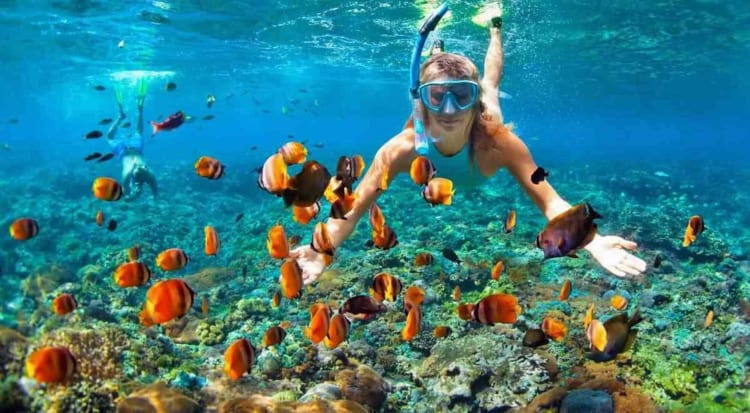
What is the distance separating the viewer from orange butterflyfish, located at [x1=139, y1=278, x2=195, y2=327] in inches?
140

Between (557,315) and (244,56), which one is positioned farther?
(244,56)

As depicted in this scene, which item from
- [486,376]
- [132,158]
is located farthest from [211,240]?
[132,158]

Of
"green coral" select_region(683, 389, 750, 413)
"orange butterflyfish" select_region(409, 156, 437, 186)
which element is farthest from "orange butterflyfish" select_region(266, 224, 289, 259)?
"green coral" select_region(683, 389, 750, 413)

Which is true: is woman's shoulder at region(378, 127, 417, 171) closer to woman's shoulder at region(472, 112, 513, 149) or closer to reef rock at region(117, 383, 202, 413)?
woman's shoulder at region(472, 112, 513, 149)

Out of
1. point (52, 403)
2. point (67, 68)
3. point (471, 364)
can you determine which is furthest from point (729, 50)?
point (67, 68)

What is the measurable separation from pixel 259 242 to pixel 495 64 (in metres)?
10.0

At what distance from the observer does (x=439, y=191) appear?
455 cm

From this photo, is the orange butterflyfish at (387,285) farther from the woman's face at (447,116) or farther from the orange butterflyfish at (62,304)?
the orange butterflyfish at (62,304)

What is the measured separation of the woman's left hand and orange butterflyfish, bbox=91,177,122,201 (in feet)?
19.7

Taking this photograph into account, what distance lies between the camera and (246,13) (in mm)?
23016

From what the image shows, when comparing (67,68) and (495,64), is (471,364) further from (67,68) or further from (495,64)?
(67,68)

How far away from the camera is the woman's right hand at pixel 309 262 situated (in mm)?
4597

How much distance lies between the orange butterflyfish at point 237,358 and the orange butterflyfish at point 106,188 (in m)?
3.54

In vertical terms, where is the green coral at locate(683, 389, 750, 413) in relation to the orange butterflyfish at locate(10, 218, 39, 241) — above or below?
below
